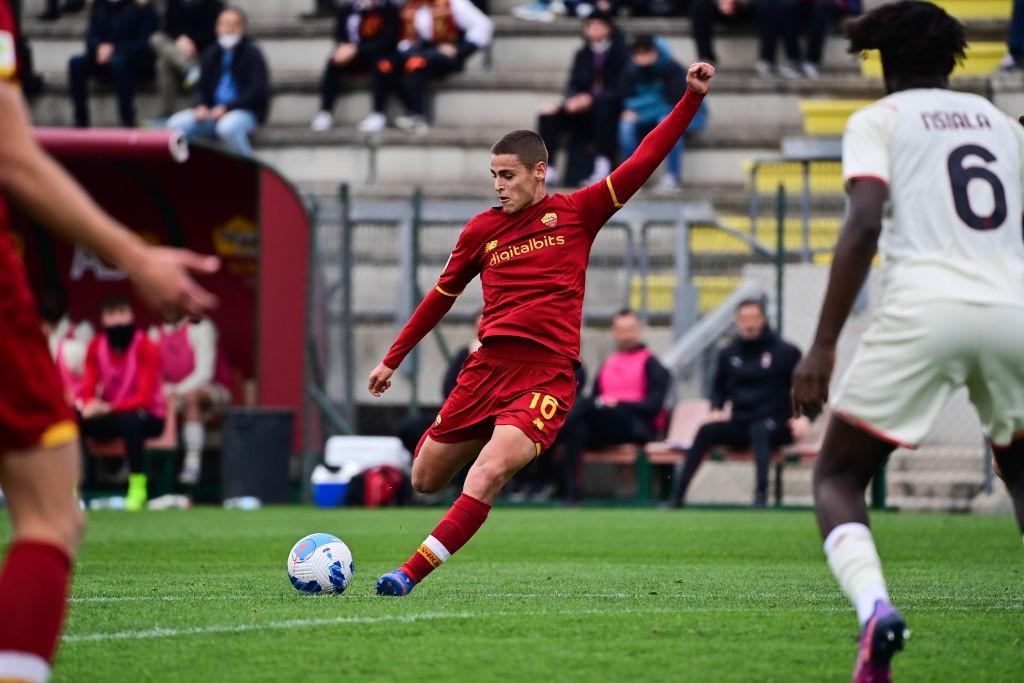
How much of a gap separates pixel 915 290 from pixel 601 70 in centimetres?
1584

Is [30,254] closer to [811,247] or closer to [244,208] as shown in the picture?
[244,208]

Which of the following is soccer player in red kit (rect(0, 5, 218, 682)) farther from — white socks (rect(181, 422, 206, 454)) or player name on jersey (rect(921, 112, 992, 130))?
white socks (rect(181, 422, 206, 454))

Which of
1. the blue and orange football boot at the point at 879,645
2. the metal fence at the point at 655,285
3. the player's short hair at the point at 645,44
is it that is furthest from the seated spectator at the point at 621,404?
the blue and orange football boot at the point at 879,645

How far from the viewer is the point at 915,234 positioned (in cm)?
536

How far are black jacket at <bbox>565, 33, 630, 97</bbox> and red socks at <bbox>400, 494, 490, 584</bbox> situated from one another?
44.2ft

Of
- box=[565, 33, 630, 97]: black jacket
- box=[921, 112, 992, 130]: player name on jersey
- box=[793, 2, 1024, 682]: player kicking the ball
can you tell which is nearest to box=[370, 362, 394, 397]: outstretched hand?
box=[793, 2, 1024, 682]: player kicking the ball

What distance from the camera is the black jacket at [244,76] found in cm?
2155

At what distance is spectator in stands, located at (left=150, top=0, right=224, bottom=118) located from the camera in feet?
76.3

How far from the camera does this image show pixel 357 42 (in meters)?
22.3

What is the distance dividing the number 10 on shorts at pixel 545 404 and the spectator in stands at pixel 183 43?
16.0m

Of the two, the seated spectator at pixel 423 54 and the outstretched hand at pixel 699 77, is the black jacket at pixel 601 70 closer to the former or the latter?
the seated spectator at pixel 423 54

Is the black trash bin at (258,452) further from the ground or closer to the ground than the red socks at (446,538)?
closer to the ground

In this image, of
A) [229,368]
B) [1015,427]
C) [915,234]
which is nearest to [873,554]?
[1015,427]

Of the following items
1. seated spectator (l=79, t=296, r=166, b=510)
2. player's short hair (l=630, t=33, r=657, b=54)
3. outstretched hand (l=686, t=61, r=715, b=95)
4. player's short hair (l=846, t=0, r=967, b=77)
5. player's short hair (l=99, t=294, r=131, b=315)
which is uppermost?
player's short hair (l=846, t=0, r=967, b=77)
